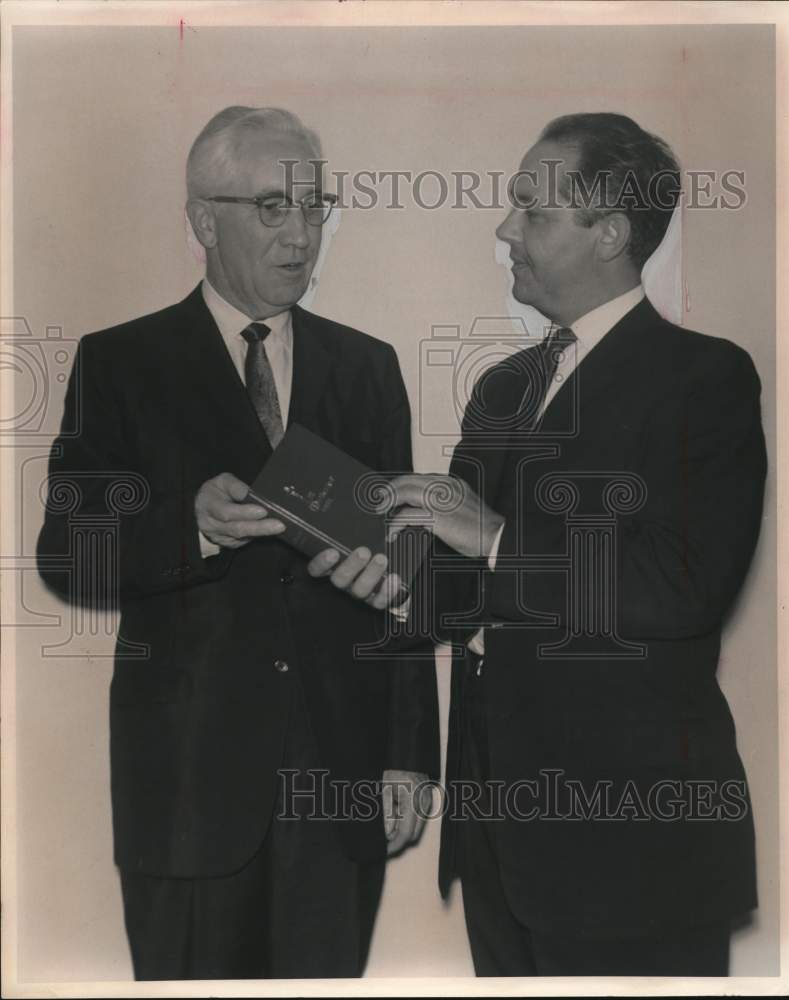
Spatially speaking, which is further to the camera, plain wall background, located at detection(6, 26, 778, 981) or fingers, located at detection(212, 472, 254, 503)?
plain wall background, located at detection(6, 26, 778, 981)

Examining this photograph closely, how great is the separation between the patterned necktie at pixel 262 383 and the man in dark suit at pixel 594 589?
32 centimetres

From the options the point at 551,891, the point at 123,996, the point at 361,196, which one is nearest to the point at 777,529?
the point at 551,891

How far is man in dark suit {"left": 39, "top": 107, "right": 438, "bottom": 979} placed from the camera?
2.41 metres

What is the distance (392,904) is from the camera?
2486mm

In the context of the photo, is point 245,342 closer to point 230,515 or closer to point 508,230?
point 230,515

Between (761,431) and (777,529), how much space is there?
0.24 m

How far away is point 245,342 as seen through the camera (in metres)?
2.48

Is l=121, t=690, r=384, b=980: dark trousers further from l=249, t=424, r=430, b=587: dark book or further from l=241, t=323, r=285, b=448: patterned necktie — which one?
l=241, t=323, r=285, b=448: patterned necktie

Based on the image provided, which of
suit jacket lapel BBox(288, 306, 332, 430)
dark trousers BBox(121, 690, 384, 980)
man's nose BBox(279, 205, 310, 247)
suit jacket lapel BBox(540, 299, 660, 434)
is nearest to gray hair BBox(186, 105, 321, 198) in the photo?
man's nose BBox(279, 205, 310, 247)

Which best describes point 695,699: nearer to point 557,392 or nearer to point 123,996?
point 557,392

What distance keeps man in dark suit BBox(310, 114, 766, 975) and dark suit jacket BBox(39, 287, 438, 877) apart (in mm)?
143

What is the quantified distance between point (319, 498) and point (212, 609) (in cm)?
36

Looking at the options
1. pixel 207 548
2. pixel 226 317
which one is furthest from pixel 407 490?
pixel 226 317

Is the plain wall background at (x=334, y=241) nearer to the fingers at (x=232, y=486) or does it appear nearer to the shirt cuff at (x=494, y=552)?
the shirt cuff at (x=494, y=552)
